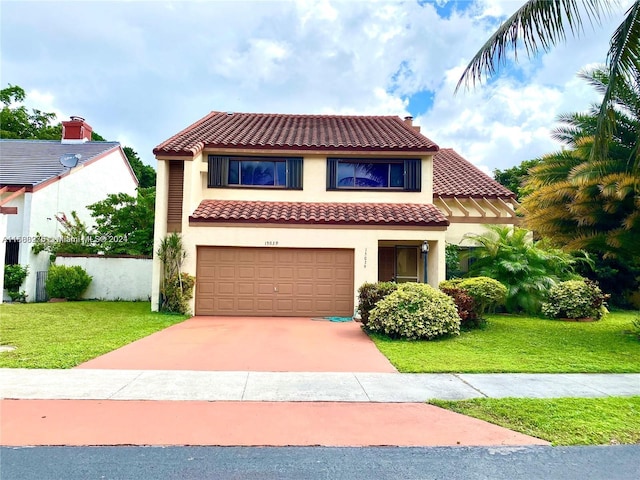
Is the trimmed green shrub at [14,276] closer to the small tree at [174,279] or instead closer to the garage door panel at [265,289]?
the small tree at [174,279]

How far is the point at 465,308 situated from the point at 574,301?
5.08 meters

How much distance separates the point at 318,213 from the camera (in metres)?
14.4

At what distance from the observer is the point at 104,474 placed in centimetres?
361

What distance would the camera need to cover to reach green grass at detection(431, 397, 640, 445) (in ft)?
14.8

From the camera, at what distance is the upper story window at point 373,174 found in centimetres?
1565

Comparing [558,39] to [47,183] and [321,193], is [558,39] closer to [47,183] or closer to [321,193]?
[321,193]

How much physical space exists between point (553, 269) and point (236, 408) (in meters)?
14.4

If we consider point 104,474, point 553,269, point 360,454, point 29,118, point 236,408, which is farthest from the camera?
point 29,118

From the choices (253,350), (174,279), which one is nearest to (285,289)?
(174,279)

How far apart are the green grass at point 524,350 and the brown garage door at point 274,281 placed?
3.94 meters

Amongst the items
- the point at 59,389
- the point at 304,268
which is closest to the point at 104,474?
the point at 59,389

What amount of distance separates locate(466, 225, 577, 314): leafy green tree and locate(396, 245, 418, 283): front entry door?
204cm

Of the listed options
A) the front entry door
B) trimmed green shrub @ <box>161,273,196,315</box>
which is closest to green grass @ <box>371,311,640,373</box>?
the front entry door

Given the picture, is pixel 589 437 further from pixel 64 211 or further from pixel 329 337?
pixel 64 211
